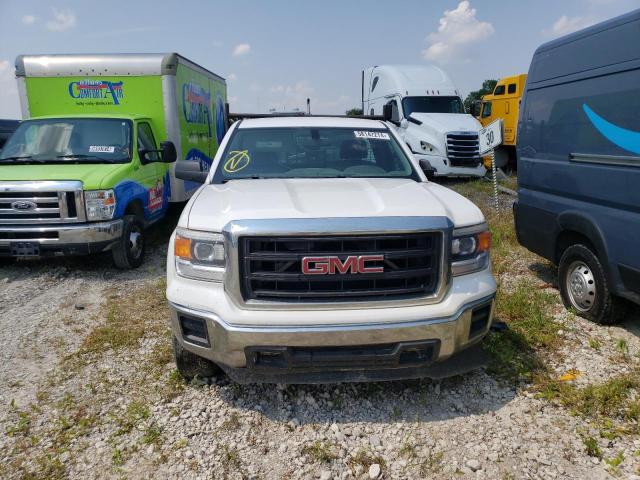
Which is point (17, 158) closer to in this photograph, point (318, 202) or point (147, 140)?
point (147, 140)

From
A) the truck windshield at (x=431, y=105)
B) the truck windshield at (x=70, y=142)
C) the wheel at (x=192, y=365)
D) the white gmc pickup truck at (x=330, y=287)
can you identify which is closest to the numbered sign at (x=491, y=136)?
the truck windshield at (x=431, y=105)

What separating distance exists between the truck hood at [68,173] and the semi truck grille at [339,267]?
3834 mm

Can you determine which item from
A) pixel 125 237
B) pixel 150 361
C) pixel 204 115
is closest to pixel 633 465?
pixel 150 361

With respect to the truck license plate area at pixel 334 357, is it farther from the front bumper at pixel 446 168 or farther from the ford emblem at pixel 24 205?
the front bumper at pixel 446 168

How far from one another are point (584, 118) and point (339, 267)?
9.66 feet

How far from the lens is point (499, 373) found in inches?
139

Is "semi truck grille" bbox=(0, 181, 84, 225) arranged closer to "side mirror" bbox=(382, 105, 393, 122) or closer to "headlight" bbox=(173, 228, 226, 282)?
"headlight" bbox=(173, 228, 226, 282)

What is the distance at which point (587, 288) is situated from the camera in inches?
171

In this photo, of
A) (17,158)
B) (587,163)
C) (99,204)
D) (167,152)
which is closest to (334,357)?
(587,163)

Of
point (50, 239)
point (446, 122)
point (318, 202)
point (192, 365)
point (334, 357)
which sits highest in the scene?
point (446, 122)

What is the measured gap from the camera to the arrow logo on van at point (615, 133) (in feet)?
11.8

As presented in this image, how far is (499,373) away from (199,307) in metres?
2.24

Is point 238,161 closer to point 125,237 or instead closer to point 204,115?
point 125,237

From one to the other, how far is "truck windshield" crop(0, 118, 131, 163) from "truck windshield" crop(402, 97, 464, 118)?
929 cm
